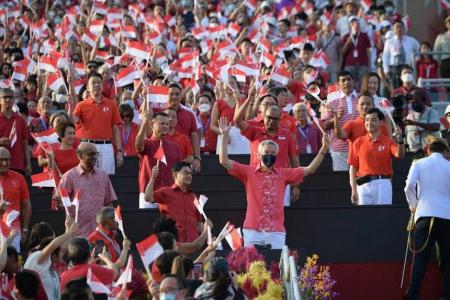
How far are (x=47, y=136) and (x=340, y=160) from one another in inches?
159

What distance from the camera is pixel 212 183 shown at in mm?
20953

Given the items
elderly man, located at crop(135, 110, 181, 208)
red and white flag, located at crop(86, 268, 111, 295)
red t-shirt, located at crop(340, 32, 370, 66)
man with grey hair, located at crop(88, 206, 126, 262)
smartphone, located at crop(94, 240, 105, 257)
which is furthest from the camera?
red t-shirt, located at crop(340, 32, 370, 66)

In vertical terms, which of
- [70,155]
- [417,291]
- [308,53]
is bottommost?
[417,291]

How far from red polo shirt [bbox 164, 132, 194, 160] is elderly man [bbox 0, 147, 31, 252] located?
1968 mm

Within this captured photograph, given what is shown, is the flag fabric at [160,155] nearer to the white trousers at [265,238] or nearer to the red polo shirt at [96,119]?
the white trousers at [265,238]

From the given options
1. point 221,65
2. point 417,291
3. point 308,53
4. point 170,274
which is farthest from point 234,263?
point 308,53

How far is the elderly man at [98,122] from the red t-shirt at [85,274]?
6174 millimetres

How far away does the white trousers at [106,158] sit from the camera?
20625 mm

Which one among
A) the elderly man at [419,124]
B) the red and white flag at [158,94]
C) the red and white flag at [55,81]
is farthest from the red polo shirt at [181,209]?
the red and white flag at [55,81]

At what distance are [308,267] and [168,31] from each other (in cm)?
1532

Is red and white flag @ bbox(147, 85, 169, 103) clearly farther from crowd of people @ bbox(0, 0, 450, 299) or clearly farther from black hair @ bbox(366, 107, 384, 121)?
black hair @ bbox(366, 107, 384, 121)

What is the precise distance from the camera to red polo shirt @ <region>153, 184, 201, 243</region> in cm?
1775

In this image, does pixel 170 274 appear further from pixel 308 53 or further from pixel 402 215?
pixel 308 53

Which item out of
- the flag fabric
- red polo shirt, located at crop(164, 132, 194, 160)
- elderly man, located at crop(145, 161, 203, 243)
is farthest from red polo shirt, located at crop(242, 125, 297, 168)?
elderly man, located at crop(145, 161, 203, 243)
